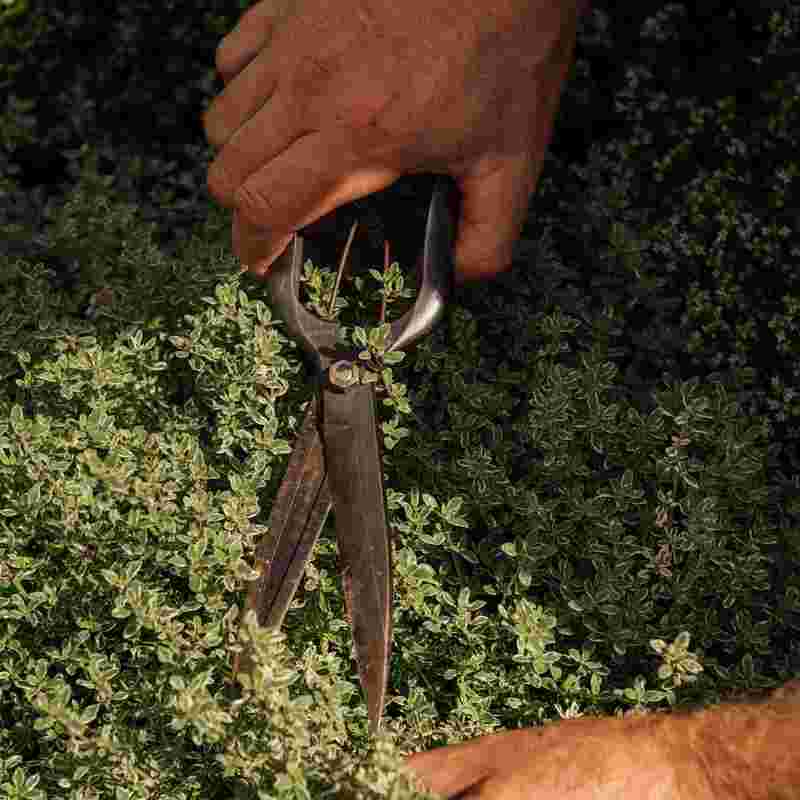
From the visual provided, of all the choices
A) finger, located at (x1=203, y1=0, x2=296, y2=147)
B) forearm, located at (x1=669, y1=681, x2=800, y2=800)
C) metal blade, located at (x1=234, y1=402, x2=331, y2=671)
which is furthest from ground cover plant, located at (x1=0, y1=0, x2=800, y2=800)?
finger, located at (x1=203, y1=0, x2=296, y2=147)

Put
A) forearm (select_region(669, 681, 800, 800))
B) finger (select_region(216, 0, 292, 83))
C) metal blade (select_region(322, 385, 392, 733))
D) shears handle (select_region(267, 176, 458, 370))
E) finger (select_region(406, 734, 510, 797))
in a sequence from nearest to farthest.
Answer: forearm (select_region(669, 681, 800, 800)) → finger (select_region(406, 734, 510, 797)) → metal blade (select_region(322, 385, 392, 733)) → shears handle (select_region(267, 176, 458, 370)) → finger (select_region(216, 0, 292, 83))

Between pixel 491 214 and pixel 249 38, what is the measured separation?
2.02ft

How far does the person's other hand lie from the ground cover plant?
0.51 feet

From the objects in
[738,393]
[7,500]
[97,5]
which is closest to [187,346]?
[7,500]

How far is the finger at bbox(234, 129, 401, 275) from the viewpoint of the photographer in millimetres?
2506

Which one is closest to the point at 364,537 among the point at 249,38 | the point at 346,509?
the point at 346,509

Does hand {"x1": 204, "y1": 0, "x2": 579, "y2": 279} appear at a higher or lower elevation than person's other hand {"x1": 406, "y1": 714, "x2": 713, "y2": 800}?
higher

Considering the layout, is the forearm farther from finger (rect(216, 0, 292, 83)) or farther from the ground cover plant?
finger (rect(216, 0, 292, 83))

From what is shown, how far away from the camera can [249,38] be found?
2.71 meters

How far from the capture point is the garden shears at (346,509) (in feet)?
7.46

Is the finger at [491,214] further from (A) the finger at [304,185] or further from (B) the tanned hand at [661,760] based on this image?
(B) the tanned hand at [661,760]

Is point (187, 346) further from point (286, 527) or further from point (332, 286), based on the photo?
point (286, 527)

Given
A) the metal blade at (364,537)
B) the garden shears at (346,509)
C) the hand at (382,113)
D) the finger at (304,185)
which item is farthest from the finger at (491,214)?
the metal blade at (364,537)

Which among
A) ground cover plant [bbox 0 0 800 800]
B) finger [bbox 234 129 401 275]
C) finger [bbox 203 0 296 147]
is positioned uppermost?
finger [bbox 203 0 296 147]
